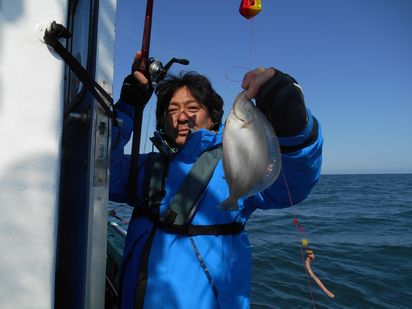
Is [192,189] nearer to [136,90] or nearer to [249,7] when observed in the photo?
[136,90]

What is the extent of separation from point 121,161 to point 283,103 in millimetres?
1192

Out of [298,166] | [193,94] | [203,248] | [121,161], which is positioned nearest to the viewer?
[298,166]

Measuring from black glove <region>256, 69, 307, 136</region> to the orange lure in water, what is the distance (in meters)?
0.60

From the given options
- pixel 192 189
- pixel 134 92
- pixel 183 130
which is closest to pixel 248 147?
pixel 192 189

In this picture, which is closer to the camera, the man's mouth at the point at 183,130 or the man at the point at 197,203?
the man at the point at 197,203

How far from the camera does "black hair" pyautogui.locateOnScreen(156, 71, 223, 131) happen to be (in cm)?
246

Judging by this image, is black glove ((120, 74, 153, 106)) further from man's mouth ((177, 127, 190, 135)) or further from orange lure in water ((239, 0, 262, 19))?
orange lure in water ((239, 0, 262, 19))

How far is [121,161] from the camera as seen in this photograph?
207 centimetres

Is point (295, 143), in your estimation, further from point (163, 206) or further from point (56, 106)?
point (56, 106)

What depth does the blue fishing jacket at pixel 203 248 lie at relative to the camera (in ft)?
5.27

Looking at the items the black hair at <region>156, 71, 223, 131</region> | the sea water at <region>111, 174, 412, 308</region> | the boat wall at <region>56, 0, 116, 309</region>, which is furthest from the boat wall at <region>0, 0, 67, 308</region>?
the sea water at <region>111, 174, 412, 308</region>

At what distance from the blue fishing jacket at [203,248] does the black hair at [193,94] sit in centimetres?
66

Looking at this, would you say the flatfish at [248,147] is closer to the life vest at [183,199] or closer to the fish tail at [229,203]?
the fish tail at [229,203]

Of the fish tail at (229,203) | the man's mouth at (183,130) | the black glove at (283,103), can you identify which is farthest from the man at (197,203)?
the fish tail at (229,203)
